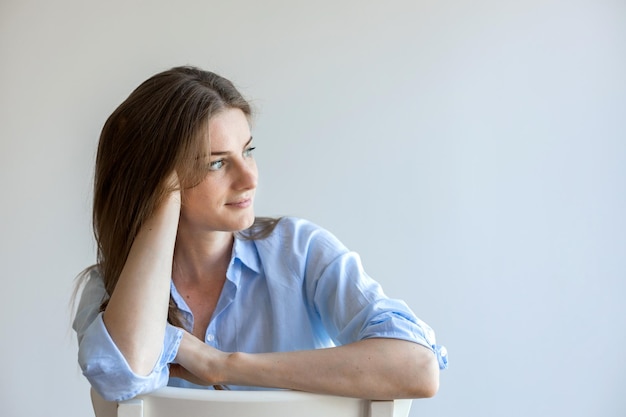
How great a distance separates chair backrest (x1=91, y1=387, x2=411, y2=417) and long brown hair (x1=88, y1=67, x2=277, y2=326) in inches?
14.0

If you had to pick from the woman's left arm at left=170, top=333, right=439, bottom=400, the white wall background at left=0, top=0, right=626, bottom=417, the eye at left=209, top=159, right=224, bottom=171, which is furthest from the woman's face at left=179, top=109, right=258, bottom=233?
the white wall background at left=0, top=0, right=626, bottom=417

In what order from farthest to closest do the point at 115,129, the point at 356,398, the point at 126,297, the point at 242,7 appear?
the point at 242,7 < the point at 115,129 < the point at 126,297 < the point at 356,398

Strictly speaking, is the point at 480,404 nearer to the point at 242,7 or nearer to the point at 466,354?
the point at 466,354

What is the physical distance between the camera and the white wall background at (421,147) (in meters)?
2.08

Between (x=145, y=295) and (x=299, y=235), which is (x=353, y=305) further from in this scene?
(x=145, y=295)

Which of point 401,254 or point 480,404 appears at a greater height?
point 401,254

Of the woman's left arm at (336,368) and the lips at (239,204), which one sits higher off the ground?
the lips at (239,204)

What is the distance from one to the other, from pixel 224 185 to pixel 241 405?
45 cm

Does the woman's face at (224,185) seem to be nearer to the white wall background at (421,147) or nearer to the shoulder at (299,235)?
the shoulder at (299,235)

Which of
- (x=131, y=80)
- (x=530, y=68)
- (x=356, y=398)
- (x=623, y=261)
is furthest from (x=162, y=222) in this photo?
(x=623, y=261)

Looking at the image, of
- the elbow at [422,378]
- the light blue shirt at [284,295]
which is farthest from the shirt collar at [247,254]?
the elbow at [422,378]

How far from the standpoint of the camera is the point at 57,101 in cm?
213

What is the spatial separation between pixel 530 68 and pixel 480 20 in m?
0.18

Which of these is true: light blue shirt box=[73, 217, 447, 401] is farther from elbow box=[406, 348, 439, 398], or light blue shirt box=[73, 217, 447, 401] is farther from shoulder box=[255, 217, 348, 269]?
elbow box=[406, 348, 439, 398]
